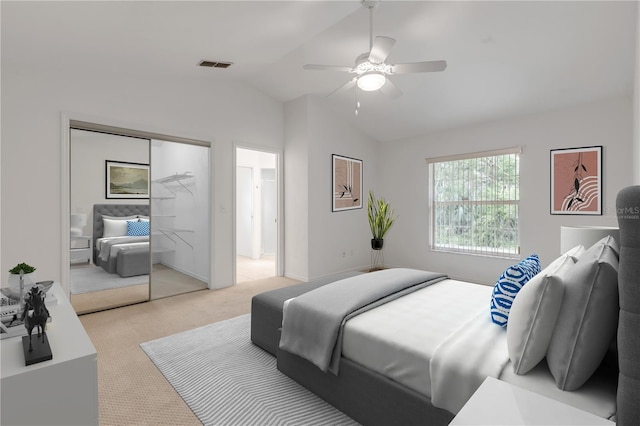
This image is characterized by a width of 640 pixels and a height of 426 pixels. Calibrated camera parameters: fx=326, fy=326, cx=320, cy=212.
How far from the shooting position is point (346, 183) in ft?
17.6

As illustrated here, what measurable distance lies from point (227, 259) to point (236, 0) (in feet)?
10.1

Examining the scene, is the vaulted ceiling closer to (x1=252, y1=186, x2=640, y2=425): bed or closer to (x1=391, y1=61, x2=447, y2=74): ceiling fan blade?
(x1=391, y1=61, x2=447, y2=74): ceiling fan blade

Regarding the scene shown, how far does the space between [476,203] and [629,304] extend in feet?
14.0

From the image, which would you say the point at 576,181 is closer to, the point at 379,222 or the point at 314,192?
the point at 379,222

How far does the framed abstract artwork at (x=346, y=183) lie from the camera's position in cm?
518

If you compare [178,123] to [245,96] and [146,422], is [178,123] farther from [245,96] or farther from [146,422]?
[146,422]

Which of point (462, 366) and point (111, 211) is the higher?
point (111, 211)

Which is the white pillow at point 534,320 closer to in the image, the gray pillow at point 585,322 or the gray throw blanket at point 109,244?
the gray pillow at point 585,322

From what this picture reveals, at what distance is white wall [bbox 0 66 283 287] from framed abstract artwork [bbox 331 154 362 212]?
1813mm

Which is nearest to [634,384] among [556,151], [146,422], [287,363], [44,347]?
[287,363]

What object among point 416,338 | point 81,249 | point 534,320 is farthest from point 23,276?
point 534,320

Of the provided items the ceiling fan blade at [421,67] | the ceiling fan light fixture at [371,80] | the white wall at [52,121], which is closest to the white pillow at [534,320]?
the ceiling fan blade at [421,67]

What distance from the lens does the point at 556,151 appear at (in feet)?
13.2

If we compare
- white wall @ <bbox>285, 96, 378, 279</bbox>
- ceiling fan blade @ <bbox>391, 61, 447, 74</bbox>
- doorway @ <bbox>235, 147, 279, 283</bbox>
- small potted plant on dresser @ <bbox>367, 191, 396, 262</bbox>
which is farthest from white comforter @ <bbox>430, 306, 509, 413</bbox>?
doorway @ <bbox>235, 147, 279, 283</bbox>
